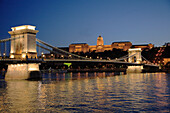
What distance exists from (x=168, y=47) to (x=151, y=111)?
138 m

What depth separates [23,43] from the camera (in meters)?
41.8

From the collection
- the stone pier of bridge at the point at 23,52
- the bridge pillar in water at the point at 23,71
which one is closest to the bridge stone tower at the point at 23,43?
the stone pier of bridge at the point at 23,52

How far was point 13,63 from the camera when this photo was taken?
128ft

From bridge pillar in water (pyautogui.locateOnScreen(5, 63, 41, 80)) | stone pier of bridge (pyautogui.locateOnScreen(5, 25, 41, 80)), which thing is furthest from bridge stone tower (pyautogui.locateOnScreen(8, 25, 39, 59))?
bridge pillar in water (pyautogui.locateOnScreen(5, 63, 41, 80))

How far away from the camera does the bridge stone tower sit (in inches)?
1635

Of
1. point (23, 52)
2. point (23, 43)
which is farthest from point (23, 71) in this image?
point (23, 43)

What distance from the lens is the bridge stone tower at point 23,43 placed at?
136 ft

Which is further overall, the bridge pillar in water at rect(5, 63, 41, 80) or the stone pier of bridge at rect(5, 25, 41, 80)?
the stone pier of bridge at rect(5, 25, 41, 80)

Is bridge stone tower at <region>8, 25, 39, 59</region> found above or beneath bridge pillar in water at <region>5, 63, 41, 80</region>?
above

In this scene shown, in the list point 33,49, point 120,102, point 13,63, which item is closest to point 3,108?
point 120,102

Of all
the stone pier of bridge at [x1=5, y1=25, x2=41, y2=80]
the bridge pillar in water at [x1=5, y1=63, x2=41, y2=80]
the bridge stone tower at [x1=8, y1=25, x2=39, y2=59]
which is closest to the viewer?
the bridge pillar in water at [x1=5, y1=63, x2=41, y2=80]

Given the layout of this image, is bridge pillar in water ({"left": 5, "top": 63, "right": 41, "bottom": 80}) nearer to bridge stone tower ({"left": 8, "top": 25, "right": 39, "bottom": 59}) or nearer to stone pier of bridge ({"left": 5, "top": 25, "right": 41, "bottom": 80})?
stone pier of bridge ({"left": 5, "top": 25, "right": 41, "bottom": 80})

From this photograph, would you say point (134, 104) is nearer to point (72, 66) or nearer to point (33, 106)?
point (33, 106)

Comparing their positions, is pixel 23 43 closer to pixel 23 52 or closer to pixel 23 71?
pixel 23 52
